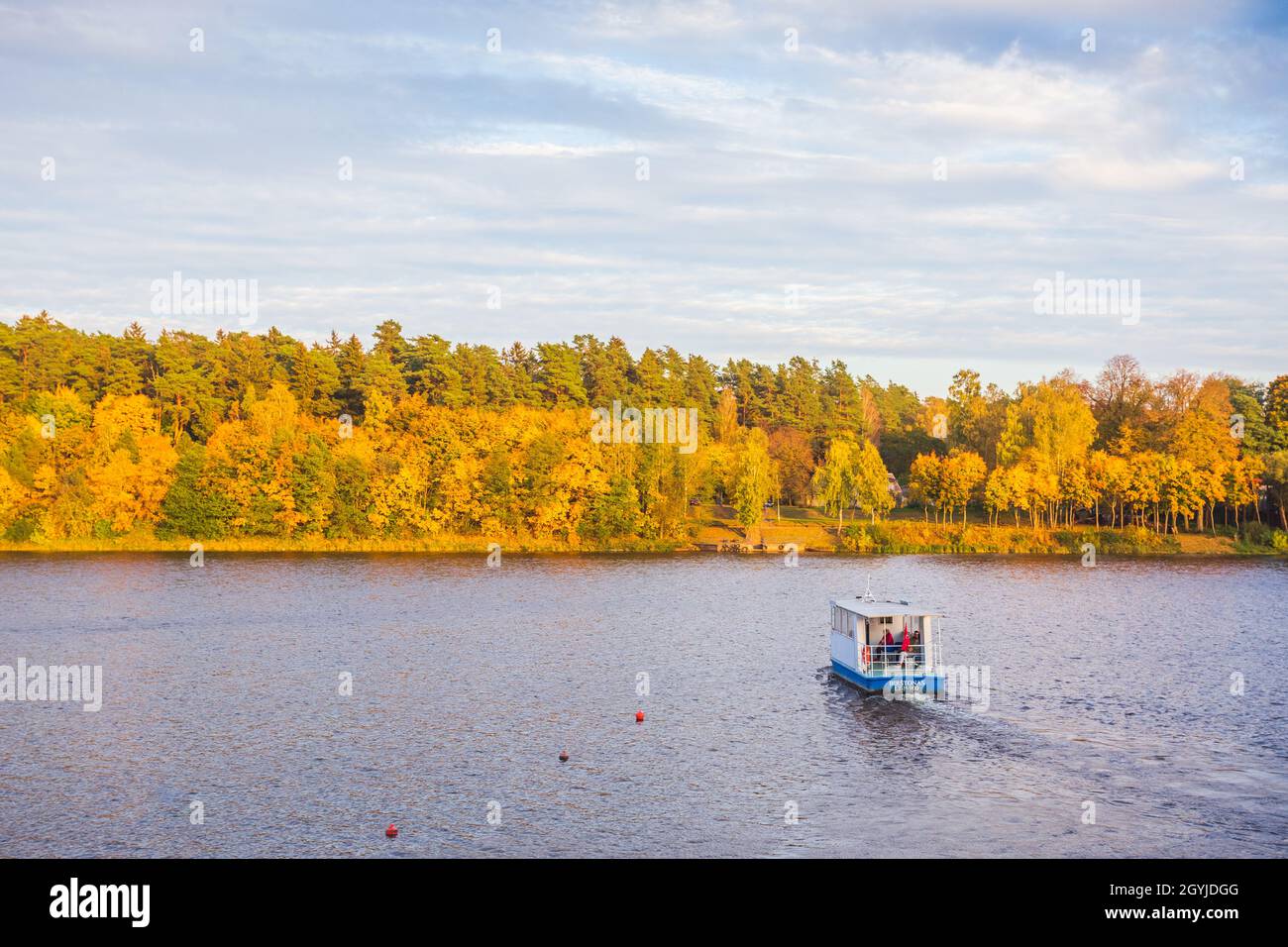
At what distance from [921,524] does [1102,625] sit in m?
64.1

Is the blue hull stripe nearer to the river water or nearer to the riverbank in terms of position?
the river water

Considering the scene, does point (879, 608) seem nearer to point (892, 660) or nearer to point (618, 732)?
point (892, 660)

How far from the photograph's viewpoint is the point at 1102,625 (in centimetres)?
7425

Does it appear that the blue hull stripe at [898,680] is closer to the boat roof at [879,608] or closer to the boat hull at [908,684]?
the boat hull at [908,684]

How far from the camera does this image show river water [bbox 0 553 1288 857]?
3216 cm

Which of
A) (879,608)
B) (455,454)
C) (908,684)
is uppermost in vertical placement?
(455,454)

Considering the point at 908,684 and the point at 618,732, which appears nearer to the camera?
the point at 618,732

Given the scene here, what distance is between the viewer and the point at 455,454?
13162 centimetres

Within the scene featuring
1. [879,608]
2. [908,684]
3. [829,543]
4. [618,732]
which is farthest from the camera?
[829,543]

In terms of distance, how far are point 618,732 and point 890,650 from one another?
1632 centimetres

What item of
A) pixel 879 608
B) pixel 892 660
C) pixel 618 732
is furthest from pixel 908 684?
pixel 618 732

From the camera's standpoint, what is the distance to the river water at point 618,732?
3216 cm

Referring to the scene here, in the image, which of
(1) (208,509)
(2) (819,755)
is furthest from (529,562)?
(2) (819,755)

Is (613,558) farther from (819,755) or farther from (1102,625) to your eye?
(819,755)
